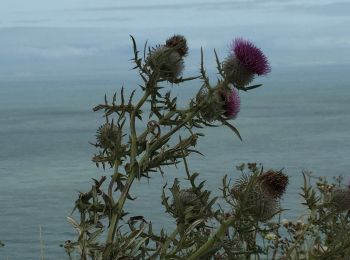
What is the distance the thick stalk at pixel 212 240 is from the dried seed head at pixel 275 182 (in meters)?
0.43

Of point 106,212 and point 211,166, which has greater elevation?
point 106,212

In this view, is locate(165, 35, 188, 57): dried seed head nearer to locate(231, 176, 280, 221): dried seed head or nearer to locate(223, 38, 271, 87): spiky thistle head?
locate(223, 38, 271, 87): spiky thistle head

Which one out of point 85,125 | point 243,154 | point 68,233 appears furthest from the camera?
point 85,125

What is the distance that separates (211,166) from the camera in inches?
720

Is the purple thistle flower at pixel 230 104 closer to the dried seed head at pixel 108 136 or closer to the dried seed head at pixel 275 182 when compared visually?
the dried seed head at pixel 275 182

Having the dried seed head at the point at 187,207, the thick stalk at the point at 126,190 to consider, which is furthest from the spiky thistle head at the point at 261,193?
the thick stalk at the point at 126,190

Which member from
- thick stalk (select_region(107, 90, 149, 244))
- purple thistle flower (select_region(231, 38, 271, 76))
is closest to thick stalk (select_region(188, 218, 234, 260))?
thick stalk (select_region(107, 90, 149, 244))

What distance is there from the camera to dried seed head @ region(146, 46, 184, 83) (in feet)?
10.9

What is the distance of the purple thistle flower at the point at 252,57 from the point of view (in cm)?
367

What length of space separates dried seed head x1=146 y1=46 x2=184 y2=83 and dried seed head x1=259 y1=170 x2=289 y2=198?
1.67ft

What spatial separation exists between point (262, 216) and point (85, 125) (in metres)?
37.4

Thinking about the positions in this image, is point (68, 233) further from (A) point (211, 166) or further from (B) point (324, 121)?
(B) point (324, 121)

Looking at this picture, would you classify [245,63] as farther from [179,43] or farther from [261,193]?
[261,193]

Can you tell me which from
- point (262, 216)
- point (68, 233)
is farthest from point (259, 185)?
point (68, 233)
